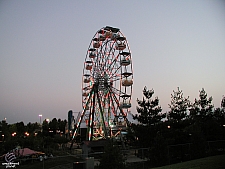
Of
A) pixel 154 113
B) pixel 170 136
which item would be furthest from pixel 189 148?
pixel 154 113

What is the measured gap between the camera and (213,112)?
30406 millimetres

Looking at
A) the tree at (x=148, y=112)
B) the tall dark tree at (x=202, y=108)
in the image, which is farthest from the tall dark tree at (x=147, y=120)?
the tall dark tree at (x=202, y=108)

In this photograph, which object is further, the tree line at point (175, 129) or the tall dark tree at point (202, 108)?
the tall dark tree at point (202, 108)

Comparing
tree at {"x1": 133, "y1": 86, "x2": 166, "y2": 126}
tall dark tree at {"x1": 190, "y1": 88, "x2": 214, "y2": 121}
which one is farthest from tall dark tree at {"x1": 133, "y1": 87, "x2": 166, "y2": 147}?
tall dark tree at {"x1": 190, "y1": 88, "x2": 214, "y2": 121}

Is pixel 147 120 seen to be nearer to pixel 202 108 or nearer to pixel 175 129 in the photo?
pixel 175 129

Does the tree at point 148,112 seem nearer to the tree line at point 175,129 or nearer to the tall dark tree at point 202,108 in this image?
the tree line at point 175,129

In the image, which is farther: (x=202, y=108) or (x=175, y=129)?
(x=202, y=108)

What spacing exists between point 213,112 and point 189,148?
12.9 metres

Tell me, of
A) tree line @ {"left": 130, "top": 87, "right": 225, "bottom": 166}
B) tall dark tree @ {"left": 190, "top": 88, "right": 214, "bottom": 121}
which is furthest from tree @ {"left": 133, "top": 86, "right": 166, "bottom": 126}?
tall dark tree @ {"left": 190, "top": 88, "right": 214, "bottom": 121}

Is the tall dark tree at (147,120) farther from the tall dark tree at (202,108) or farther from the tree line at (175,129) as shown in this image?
the tall dark tree at (202,108)

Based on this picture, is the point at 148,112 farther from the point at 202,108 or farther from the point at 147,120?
the point at 202,108

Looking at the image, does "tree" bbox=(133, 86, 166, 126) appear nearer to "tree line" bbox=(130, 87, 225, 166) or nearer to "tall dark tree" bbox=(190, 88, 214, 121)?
"tree line" bbox=(130, 87, 225, 166)

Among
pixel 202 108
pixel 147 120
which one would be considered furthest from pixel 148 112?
pixel 202 108

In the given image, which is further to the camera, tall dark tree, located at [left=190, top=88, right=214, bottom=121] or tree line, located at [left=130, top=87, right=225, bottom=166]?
tall dark tree, located at [left=190, top=88, right=214, bottom=121]
